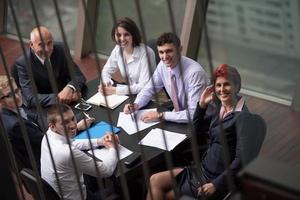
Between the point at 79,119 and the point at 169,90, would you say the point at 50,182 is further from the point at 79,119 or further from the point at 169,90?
the point at 169,90

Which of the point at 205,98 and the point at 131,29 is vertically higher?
the point at 131,29

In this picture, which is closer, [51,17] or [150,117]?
[150,117]

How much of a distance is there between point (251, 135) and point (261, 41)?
2411 mm

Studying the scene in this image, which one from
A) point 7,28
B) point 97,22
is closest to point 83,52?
point 97,22

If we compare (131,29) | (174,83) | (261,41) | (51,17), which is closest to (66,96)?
(131,29)

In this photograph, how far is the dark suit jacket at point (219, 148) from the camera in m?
3.29

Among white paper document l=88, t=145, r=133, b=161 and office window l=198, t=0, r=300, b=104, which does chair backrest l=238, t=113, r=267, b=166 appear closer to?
white paper document l=88, t=145, r=133, b=161

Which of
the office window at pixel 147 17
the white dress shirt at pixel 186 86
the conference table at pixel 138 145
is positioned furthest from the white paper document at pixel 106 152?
the office window at pixel 147 17

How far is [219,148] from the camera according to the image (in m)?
3.44

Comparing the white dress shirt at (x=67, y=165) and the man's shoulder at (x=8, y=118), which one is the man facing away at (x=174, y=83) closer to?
the white dress shirt at (x=67, y=165)

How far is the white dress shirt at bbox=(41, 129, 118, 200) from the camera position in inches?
130

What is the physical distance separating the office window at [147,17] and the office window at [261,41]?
0.36 m

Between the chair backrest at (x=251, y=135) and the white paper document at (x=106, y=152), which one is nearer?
the chair backrest at (x=251, y=135)

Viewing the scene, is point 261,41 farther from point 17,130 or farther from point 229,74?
point 17,130
